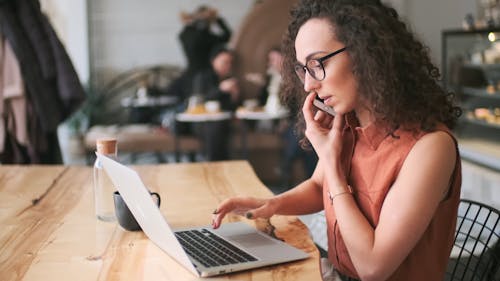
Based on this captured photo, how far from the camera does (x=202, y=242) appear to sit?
137 centimetres

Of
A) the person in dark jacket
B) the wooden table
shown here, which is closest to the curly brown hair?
the wooden table

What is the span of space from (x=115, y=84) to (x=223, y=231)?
5784 millimetres

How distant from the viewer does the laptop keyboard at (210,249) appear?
4.03 feet

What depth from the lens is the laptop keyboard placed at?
4.03ft

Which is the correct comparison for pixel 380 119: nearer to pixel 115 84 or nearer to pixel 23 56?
pixel 23 56

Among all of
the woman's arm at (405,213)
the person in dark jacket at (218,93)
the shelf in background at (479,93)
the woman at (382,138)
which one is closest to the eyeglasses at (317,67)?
the woman at (382,138)

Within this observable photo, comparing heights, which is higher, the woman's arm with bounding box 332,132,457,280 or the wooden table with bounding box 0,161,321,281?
the woman's arm with bounding box 332,132,457,280

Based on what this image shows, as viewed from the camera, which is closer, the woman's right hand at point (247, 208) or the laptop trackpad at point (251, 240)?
the laptop trackpad at point (251, 240)

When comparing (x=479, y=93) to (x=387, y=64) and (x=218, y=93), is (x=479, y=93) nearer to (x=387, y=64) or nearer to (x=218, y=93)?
(x=218, y=93)

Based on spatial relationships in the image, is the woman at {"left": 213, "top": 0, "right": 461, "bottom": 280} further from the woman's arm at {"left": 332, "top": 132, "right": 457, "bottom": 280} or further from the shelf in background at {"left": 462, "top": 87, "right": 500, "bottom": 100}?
the shelf in background at {"left": 462, "top": 87, "right": 500, "bottom": 100}

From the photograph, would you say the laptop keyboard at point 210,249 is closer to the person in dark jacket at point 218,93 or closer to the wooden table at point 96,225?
the wooden table at point 96,225

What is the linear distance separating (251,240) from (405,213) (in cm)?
35

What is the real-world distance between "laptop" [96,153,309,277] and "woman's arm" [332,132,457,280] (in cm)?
12

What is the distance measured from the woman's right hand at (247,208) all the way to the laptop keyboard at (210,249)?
5 centimetres
